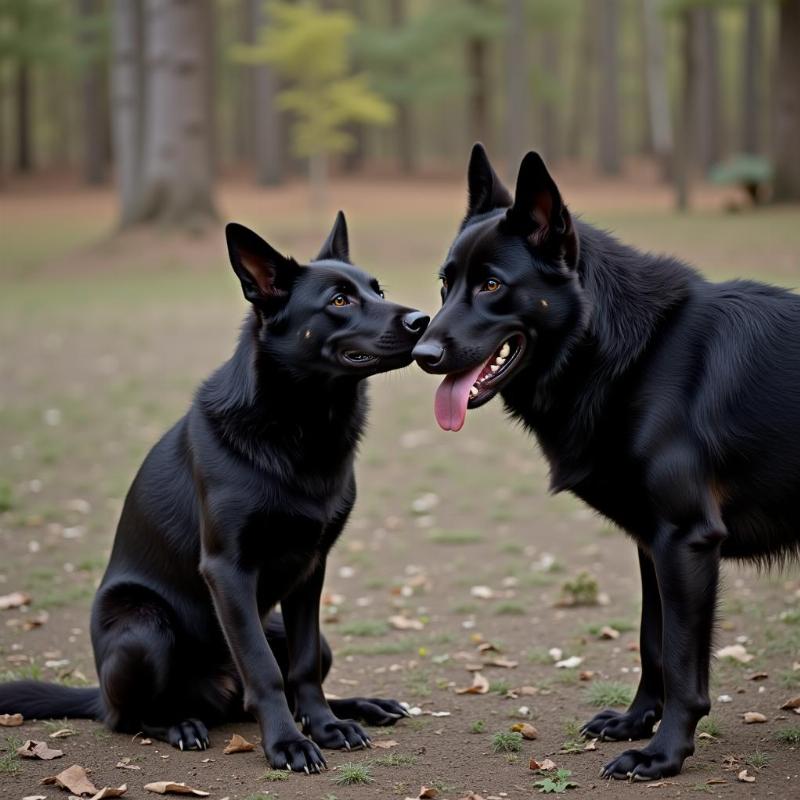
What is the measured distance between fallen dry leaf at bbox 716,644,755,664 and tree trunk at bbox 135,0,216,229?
20638mm

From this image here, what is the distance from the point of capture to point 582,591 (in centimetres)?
678

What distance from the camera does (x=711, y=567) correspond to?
4.10 metres

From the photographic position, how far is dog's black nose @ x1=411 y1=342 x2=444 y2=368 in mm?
4133

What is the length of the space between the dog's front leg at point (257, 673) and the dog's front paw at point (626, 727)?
3.61 feet

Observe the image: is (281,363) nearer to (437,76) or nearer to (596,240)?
(596,240)

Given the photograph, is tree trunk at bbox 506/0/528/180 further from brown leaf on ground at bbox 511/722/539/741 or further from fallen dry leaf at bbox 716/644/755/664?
brown leaf on ground at bbox 511/722/539/741

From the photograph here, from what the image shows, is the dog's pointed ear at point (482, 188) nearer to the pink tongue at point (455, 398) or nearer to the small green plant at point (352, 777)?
the pink tongue at point (455, 398)

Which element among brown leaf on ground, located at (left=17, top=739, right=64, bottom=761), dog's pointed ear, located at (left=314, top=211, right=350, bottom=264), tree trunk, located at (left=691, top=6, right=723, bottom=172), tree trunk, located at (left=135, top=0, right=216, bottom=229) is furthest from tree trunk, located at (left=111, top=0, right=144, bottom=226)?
brown leaf on ground, located at (left=17, top=739, right=64, bottom=761)

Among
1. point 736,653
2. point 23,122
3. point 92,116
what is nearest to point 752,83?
point 92,116

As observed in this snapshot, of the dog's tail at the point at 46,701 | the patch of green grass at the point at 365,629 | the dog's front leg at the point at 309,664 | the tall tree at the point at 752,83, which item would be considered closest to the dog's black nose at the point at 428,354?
the dog's front leg at the point at 309,664

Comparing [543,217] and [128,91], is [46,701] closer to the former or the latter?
[543,217]

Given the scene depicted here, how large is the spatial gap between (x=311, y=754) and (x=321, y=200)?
30765 millimetres

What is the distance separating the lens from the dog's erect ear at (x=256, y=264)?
4.72 meters

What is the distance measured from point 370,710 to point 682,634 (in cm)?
146
